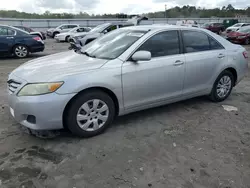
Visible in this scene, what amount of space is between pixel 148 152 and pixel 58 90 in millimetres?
1377

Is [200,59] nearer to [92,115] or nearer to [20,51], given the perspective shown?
[92,115]

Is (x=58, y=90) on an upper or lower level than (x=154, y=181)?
upper

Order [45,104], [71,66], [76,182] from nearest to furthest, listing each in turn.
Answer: [76,182] → [45,104] → [71,66]

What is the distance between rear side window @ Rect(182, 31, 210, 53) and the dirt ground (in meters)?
1.20

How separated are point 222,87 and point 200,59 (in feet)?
3.15

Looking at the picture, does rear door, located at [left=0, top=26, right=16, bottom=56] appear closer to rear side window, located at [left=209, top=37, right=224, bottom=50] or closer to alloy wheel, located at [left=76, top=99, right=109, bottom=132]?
alloy wheel, located at [left=76, top=99, right=109, bottom=132]

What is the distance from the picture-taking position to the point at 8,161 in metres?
2.69

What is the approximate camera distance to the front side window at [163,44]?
3.57 metres

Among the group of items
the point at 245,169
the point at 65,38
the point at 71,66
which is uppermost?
the point at 65,38

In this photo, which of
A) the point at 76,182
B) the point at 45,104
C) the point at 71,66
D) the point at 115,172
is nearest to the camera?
the point at 76,182

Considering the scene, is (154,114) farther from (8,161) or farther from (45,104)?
(8,161)

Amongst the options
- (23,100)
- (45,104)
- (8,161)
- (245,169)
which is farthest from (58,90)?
(245,169)

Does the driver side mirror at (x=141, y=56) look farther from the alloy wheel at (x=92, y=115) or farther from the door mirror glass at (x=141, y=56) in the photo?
the alloy wheel at (x=92, y=115)

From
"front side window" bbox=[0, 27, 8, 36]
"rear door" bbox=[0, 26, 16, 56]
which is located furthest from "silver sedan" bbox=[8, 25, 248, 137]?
"front side window" bbox=[0, 27, 8, 36]
